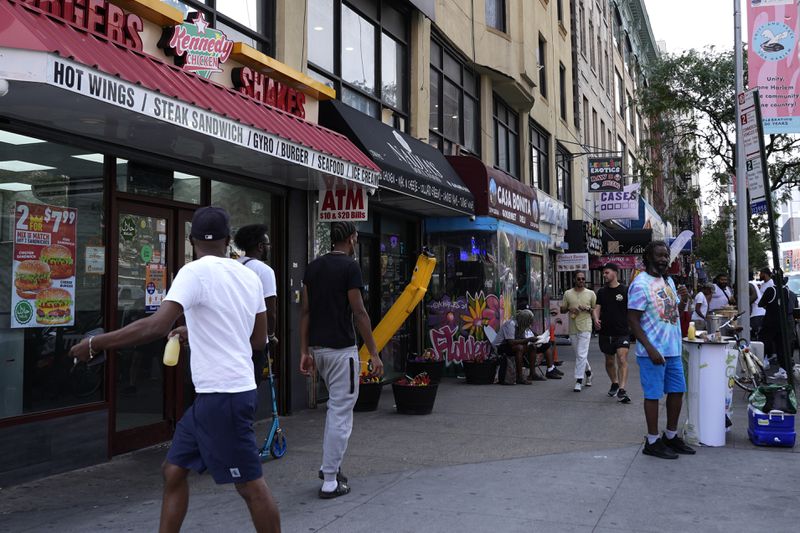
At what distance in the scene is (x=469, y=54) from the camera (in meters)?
15.1

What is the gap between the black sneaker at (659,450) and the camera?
6223 mm

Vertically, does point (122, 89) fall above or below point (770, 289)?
above

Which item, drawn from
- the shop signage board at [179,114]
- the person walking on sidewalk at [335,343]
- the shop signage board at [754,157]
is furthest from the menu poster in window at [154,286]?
the shop signage board at [754,157]

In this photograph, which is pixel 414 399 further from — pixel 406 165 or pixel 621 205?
pixel 621 205

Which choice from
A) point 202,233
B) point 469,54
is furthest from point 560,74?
point 202,233

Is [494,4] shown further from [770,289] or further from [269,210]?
[269,210]

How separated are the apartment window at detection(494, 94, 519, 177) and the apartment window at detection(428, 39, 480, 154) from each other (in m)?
1.34

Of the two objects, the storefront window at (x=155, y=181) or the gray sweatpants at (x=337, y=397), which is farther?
the storefront window at (x=155, y=181)

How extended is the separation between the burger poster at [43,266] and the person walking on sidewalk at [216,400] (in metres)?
3.04

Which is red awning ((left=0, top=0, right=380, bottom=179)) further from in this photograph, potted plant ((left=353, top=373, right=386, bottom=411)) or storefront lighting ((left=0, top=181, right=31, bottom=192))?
potted plant ((left=353, top=373, right=386, bottom=411))

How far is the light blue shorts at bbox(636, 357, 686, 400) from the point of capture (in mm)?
6229

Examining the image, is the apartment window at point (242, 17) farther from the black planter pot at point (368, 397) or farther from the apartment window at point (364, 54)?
the black planter pot at point (368, 397)

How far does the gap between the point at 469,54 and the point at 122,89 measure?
11.1m

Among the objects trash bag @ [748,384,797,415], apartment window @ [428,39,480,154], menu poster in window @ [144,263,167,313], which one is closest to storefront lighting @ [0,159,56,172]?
menu poster in window @ [144,263,167,313]
